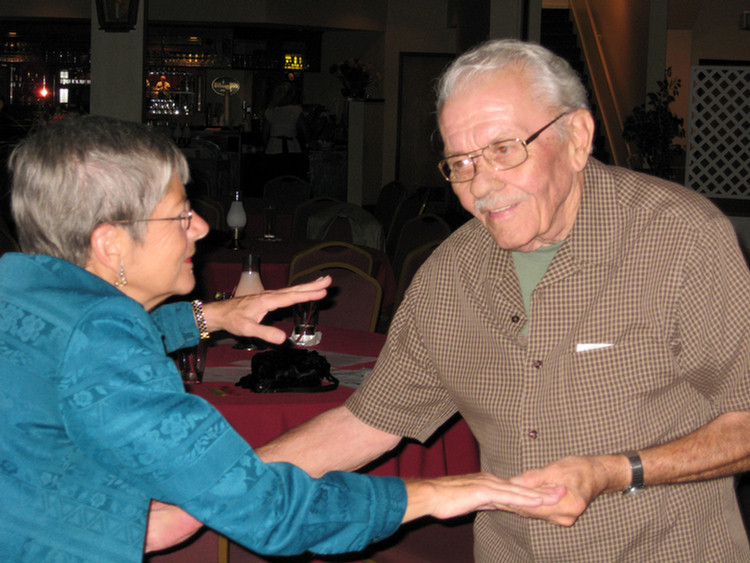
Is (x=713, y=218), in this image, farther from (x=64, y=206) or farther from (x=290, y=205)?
(x=290, y=205)

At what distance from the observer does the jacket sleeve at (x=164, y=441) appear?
99cm

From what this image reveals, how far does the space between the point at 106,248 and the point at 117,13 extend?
6.26 meters

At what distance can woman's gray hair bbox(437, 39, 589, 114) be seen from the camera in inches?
56.9

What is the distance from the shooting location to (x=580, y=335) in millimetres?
1411

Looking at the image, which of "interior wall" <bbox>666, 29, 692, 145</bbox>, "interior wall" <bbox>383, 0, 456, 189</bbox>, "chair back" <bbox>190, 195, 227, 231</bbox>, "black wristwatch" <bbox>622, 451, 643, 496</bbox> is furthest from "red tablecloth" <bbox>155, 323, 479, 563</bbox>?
"interior wall" <bbox>666, 29, 692, 145</bbox>

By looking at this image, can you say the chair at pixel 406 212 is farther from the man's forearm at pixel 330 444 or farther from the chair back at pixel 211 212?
the man's forearm at pixel 330 444

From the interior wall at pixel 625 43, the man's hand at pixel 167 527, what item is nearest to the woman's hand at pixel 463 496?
the man's hand at pixel 167 527

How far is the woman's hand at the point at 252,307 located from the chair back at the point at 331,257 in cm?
227

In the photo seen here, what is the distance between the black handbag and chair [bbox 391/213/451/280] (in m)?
2.79

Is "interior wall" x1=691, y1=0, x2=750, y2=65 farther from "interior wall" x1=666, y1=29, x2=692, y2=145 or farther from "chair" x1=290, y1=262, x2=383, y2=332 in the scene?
"chair" x1=290, y1=262, x2=383, y2=332

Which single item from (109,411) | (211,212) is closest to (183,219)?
(109,411)

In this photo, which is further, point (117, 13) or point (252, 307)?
point (117, 13)

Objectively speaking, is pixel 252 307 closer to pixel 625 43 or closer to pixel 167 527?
pixel 167 527

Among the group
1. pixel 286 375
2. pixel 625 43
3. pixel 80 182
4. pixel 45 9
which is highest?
pixel 45 9
